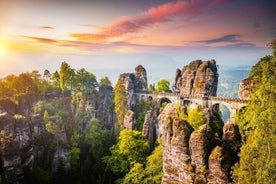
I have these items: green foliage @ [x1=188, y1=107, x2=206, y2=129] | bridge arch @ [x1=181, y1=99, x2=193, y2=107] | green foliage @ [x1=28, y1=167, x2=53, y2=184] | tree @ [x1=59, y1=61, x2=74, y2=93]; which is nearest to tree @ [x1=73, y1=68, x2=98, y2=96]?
tree @ [x1=59, y1=61, x2=74, y2=93]

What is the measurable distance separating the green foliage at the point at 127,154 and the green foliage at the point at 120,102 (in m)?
9.08

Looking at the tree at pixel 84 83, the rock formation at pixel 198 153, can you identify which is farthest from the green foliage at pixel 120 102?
the rock formation at pixel 198 153

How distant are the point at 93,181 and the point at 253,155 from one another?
69.8 ft

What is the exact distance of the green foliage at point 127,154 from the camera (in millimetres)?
31656

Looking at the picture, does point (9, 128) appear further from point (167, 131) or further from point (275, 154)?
point (275, 154)

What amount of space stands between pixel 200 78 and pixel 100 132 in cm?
1841

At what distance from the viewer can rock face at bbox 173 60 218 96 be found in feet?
137

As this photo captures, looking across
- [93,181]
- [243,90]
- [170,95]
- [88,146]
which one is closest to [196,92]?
[170,95]

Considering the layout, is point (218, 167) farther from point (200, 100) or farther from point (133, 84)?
point (133, 84)

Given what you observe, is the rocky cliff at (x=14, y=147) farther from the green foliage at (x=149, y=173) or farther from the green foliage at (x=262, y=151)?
the green foliage at (x=262, y=151)

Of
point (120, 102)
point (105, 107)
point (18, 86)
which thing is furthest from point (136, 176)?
point (18, 86)

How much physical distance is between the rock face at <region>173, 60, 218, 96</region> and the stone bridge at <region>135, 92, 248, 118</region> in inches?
42.8

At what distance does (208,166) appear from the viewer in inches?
625

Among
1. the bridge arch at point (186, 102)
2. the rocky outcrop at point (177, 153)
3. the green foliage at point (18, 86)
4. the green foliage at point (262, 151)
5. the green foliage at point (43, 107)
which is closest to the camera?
the green foliage at point (262, 151)
